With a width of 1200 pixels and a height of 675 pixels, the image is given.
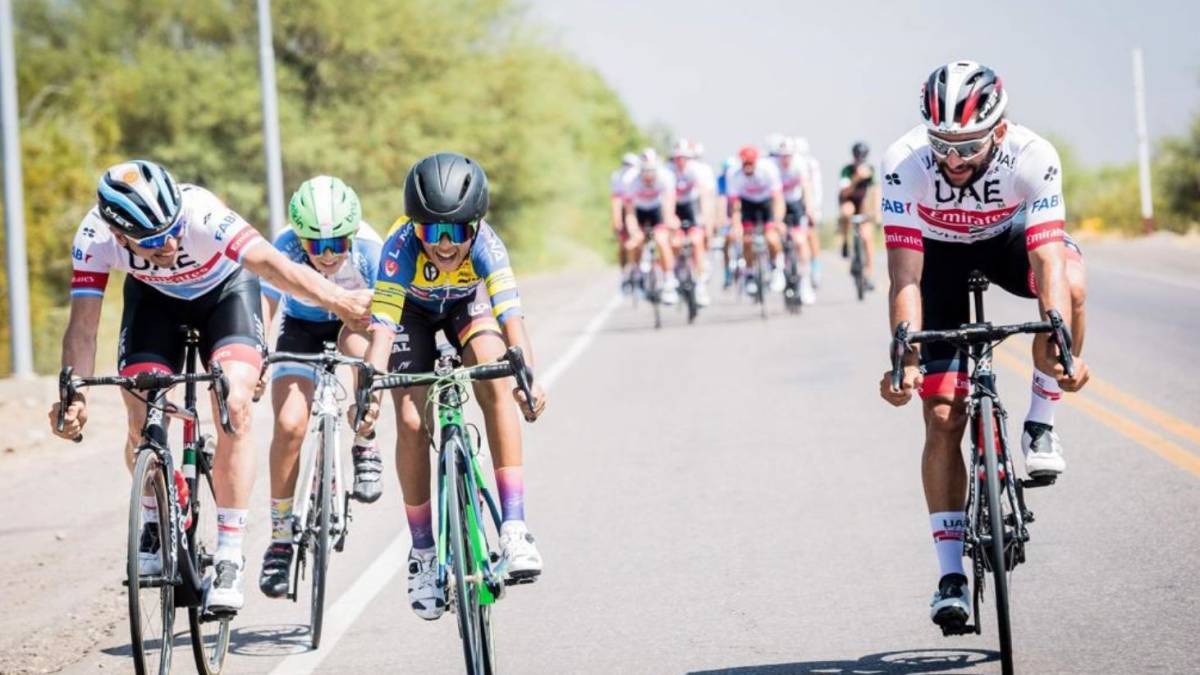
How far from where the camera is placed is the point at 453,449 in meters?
6.66

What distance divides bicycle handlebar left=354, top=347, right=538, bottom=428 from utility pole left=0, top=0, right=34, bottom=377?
12.2 meters

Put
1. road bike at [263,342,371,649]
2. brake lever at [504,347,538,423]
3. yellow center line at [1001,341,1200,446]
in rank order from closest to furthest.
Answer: brake lever at [504,347,538,423] → road bike at [263,342,371,649] → yellow center line at [1001,341,1200,446]

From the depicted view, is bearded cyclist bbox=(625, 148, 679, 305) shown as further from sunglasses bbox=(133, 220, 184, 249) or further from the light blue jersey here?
sunglasses bbox=(133, 220, 184, 249)

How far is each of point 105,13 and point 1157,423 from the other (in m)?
40.7

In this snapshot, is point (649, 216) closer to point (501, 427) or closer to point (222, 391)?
point (222, 391)

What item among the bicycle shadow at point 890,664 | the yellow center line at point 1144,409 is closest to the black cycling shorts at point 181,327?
the bicycle shadow at point 890,664

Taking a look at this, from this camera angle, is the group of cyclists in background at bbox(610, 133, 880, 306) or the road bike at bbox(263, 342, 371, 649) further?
the group of cyclists in background at bbox(610, 133, 880, 306)

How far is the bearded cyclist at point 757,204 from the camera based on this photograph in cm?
2302

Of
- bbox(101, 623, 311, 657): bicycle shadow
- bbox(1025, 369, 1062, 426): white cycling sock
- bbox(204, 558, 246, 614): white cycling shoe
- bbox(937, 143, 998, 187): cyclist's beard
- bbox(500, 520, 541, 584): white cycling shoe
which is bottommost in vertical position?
bbox(101, 623, 311, 657): bicycle shadow

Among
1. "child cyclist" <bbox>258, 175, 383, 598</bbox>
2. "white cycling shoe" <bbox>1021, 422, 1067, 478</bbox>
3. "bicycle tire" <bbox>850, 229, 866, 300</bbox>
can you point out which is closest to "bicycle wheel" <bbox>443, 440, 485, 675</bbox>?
"child cyclist" <bbox>258, 175, 383, 598</bbox>

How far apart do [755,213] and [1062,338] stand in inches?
683

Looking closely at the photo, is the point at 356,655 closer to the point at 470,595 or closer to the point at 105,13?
the point at 470,595

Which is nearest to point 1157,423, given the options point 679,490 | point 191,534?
point 679,490

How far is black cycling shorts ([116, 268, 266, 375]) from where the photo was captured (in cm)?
776
